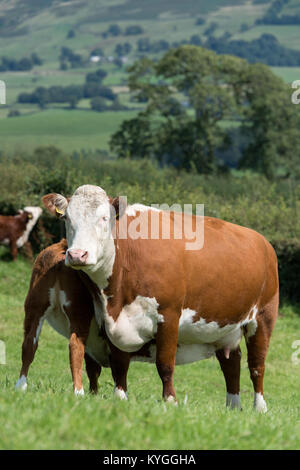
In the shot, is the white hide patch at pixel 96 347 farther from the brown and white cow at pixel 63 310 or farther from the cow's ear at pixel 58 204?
the cow's ear at pixel 58 204

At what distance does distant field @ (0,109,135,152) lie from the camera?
414 feet

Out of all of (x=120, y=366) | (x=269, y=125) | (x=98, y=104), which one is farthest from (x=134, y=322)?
(x=98, y=104)

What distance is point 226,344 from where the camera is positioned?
1036 cm

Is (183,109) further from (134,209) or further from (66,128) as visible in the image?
(134,209)

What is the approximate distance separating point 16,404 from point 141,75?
74.7 m

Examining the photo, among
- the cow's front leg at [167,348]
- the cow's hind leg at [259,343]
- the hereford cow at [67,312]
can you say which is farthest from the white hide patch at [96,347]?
the cow's hind leg at [259,343]

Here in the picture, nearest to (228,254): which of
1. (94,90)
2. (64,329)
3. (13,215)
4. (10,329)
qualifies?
(64,329)

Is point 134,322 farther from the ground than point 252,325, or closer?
farther from the ground

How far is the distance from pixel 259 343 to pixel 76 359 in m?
3.16

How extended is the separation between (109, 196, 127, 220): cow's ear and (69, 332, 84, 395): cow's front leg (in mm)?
1392

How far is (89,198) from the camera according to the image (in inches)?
331

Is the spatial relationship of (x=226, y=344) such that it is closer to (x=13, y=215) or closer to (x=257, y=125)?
(x=13, y=215)

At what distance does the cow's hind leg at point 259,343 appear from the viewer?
34.9 ft

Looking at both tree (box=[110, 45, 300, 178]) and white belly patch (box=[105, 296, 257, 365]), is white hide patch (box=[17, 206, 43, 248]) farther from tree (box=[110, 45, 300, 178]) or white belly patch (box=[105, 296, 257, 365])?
tree (box=[110, 45, 300, 178])
